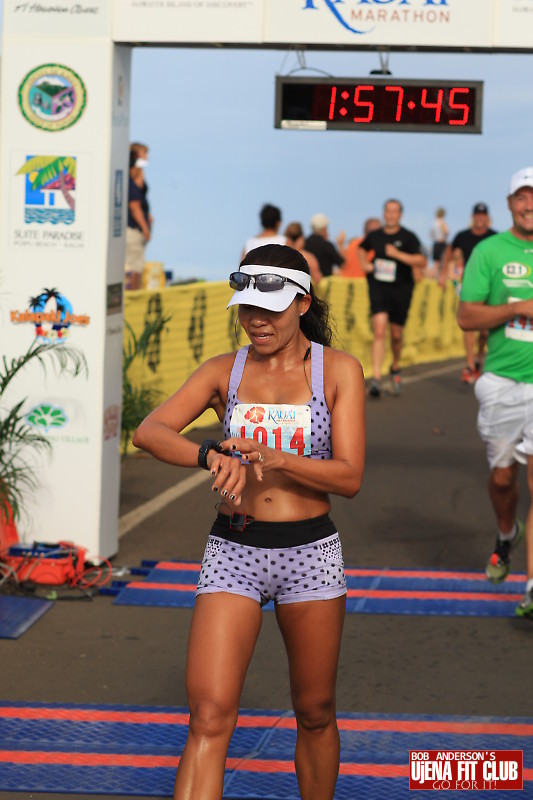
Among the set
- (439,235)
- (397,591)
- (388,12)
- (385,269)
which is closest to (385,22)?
(388,12)

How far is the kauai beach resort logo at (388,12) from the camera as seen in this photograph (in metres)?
8.62

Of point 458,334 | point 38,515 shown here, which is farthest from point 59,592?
point 458,334

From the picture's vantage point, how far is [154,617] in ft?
27.6

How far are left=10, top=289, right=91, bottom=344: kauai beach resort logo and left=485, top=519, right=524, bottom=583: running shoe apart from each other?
9.25 feet

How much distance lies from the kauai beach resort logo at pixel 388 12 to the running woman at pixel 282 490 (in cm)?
402

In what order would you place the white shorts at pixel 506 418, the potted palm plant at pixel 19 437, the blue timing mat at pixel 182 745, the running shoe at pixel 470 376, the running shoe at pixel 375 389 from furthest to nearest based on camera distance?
the running shoe at pixel 470 376
the running shoe at pixel 375 389
the potted palm plant at pixel 19 437
the white shorts at pixel 506 418
the blue timing mat at pixel 182 745

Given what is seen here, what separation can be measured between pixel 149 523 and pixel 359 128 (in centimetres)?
353

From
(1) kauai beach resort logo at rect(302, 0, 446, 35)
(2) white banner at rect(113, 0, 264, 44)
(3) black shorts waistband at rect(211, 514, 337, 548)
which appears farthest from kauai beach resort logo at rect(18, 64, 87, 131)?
(3) black shorts waistband at rect(211, 514, 337, 548)

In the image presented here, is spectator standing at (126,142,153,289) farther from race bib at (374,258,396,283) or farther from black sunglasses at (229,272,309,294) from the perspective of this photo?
black sunglasses at (229,272,309,294)

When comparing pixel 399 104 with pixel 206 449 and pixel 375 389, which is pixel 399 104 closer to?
pixel 206 449

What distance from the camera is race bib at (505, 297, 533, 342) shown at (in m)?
8.34

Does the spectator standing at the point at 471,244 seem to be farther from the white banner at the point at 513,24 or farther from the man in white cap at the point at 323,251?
the white banner at the point at 513,24

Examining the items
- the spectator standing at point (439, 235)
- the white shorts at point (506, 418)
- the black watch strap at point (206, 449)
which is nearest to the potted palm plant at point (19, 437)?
the white shorts at point (506, 418)

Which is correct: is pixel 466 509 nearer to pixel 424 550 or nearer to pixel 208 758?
pixel 424 550
